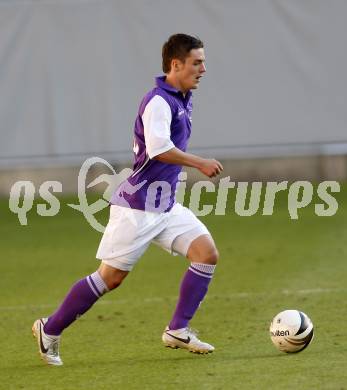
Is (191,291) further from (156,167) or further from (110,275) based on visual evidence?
(156,167)

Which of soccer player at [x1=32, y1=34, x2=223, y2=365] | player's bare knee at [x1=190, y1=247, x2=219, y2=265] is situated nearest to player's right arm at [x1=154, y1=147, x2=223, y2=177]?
soccer player at [x1=32, y1=34, x2=223, y2=365]

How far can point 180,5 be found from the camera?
47.7 feet

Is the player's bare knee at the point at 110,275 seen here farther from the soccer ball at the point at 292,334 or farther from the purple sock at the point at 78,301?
the soccer ball at the point at 292,334

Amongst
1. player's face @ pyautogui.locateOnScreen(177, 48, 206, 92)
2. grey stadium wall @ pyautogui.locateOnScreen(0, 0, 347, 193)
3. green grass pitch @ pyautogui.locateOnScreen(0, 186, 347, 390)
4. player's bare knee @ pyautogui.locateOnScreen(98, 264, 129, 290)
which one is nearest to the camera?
green grass pitch @ pyautogui.locateOnScreen(0, 186, 347, 390)

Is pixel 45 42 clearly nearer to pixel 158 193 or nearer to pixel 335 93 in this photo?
pixel 335 93

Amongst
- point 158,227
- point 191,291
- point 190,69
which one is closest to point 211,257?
point 191,291

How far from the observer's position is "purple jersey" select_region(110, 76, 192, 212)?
23.5ft

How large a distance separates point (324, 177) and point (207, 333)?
28.1 ft

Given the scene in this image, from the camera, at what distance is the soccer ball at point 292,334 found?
7078 millimetres

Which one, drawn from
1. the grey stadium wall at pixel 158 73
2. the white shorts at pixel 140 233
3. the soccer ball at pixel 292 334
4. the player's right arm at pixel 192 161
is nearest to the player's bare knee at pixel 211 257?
the white shorts at pixel 140 233

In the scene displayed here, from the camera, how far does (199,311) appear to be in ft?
29.7

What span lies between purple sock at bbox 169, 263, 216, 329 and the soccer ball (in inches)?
20.4

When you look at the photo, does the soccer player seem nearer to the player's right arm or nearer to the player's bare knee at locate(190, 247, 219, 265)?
the player's bare knee at locate(190, 247, 219, 265)

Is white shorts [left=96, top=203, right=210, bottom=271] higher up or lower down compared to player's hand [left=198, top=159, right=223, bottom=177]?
lower down
